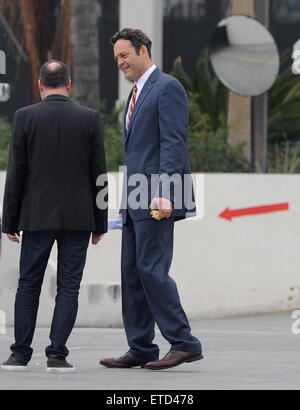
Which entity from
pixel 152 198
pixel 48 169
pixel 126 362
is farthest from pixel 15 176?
pixel 126 362

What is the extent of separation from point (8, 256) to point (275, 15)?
1123 cm

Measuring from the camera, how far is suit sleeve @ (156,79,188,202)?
804cm

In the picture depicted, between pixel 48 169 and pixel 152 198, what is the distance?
62cm

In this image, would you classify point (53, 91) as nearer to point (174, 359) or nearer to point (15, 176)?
point (15, 176)

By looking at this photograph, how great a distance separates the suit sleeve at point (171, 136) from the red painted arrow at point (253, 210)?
4.03m

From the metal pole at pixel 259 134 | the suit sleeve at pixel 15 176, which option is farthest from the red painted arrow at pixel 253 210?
the suit sleeve at pixel 15 176

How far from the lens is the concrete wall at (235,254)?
11992 mm

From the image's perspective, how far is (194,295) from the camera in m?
12.0

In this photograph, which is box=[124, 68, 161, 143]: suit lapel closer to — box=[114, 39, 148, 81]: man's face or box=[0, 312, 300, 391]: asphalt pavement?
box=[114, 39, 148, 81]: man's face

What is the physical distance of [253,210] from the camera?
12305 millimetres

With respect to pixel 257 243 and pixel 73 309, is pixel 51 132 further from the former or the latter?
pixel 257 243

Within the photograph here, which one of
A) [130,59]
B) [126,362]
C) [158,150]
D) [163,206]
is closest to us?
[163,206]
